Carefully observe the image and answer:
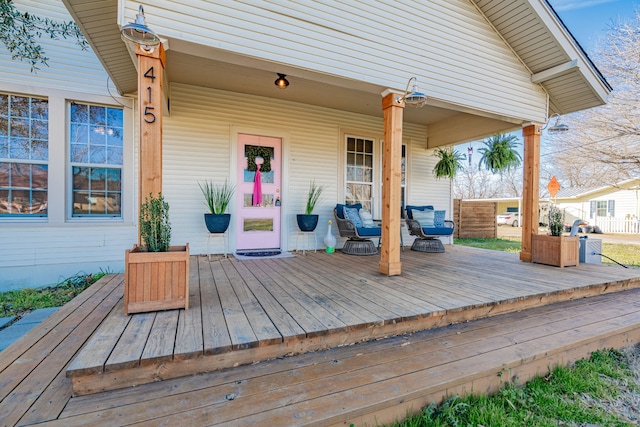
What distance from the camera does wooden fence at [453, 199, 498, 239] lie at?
902 centimetres

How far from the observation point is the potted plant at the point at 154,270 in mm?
2096

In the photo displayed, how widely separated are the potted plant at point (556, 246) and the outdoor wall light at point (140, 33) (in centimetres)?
520

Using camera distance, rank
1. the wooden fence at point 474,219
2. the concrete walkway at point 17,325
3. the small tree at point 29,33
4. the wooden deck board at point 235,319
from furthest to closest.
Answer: the wooden fence at point 474,219
the small tree at point 29,33
the concrete walkway at point 17,325
the wooden deck board at point 235,319

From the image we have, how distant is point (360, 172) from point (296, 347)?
14.6 ft

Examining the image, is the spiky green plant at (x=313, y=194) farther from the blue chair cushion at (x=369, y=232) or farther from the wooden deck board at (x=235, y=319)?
the wooden deck board at (x=235, y=319)

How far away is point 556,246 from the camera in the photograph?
4133 mm

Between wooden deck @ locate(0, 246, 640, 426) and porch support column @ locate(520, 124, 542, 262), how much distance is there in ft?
4.31

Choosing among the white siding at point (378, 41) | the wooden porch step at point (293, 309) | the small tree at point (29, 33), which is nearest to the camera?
the wooden porch step at point (293, 309)

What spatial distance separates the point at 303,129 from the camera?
5.23 m

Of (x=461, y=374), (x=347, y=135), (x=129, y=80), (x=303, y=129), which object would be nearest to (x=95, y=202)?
(x=129, y=80)

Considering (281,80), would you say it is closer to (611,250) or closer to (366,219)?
(366,219)

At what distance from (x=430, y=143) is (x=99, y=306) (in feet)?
20.5

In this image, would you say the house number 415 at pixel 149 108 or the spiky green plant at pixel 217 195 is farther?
the spiky green plant at pixel 217 195

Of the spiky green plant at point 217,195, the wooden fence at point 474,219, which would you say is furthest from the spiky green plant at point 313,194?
the wooden fence at point 474,219
